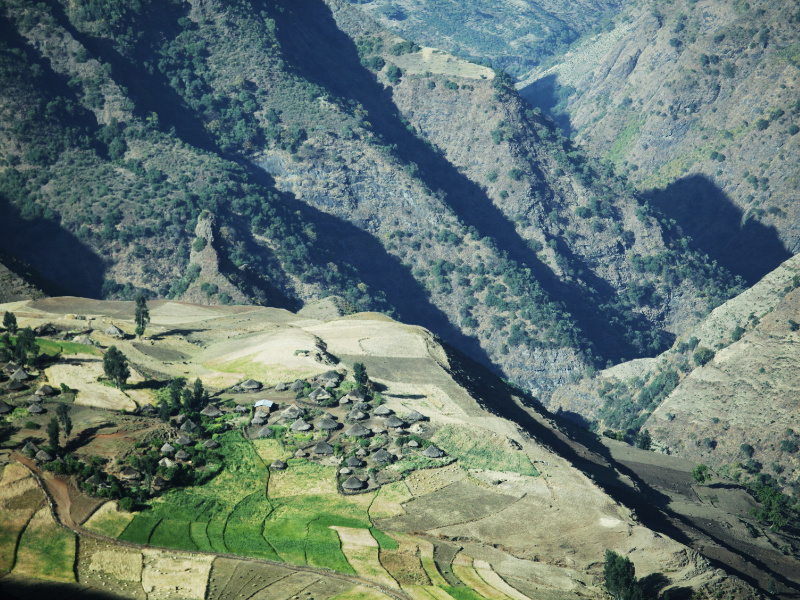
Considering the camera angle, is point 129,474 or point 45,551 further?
point 129,474

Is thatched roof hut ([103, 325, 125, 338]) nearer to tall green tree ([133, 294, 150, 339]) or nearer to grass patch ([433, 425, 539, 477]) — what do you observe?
tall green tree ([133, 294, 150, 339])

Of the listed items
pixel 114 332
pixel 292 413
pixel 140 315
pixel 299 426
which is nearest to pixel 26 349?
pixel 114 332

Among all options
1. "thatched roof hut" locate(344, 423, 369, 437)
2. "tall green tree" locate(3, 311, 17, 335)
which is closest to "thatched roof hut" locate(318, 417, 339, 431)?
"thatched roof hut" locate(344, 423, 369, 437)

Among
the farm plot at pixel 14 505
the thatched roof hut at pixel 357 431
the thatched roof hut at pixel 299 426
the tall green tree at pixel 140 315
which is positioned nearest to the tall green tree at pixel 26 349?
the tall green tree at pixel 140 315

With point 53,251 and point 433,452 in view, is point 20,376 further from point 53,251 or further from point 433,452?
point 53,251

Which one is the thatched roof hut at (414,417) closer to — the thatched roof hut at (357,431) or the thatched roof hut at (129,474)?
the thatched roof hut at (357,431)

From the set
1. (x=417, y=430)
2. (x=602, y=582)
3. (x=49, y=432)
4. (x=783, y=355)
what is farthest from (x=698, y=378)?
(x=49, y=432)
